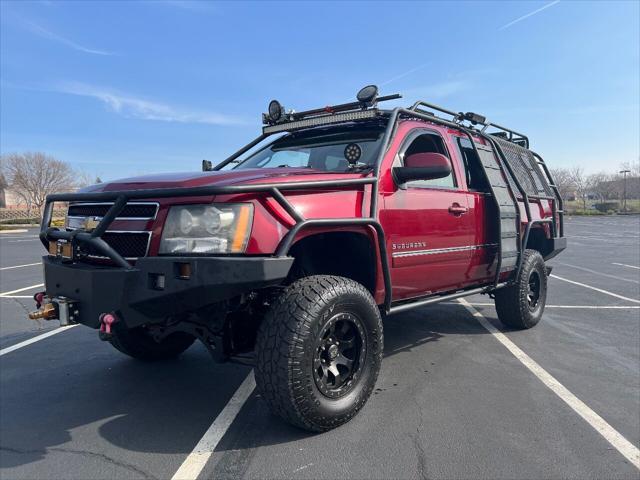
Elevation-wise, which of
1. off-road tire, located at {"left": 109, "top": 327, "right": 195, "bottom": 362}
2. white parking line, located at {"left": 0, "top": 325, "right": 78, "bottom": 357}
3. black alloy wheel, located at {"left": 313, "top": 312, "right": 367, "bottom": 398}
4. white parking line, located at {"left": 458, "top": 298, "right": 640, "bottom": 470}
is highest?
black alloy wheel, located at {"left": 313, "top": 312, "right": 367, "bottom": 398}

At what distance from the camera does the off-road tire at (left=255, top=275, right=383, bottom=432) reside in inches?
102

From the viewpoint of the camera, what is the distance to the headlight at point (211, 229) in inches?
98.7

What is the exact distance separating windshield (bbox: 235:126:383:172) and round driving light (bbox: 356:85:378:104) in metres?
0.25

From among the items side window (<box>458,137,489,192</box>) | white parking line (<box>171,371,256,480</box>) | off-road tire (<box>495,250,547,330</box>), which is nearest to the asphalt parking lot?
white parking line (<box>171,371,256,480</box>)

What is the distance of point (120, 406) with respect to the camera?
3285 millimetres

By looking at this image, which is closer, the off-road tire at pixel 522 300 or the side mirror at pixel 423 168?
the side mirror at pixel 423 168

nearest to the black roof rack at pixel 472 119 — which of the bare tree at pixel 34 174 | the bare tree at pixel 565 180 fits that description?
the bare tree at pixel 34 174

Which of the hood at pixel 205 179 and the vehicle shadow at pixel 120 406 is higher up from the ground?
the hood at pixel 205 179

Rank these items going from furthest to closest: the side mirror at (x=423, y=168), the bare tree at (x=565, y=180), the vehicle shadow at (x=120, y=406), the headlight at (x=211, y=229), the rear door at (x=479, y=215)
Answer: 1. the bare tree at (x=565, y=180)
2. the rear door at (x=479, y=215)
3. the side mirror at (x=423, y=168)
4. the vehicle shadow at (x=120, y=406)
5. the headlight at (x=211, y=229)

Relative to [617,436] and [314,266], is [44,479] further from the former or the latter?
[617,436]

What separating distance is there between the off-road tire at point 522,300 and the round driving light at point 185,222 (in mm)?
3969

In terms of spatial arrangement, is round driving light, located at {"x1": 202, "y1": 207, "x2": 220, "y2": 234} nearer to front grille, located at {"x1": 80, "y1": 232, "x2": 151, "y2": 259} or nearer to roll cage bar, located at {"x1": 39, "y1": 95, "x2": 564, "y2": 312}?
roll cage bar, located at {"x1": 39, "y1": 95, "x2": 564, "y2": 312}

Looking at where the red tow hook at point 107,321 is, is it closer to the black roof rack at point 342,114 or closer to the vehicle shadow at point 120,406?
the vehicle shadow at point 120,406

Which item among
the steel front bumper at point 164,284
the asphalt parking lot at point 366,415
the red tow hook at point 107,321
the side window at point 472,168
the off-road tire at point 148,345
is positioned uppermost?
the side window at point 472,168
